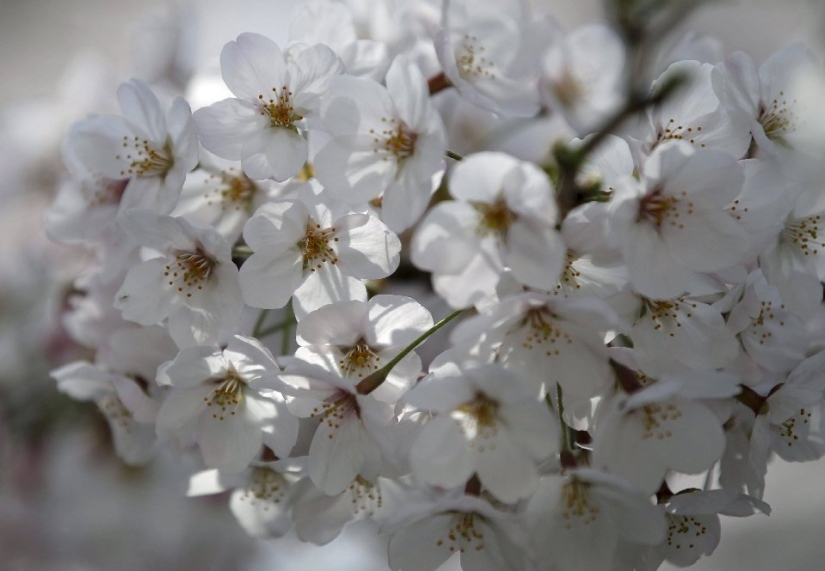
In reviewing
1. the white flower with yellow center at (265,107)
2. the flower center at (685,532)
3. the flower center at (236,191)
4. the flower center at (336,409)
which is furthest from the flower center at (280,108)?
the flower center at (685,532)

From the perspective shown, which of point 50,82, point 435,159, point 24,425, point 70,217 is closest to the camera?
point 435,159

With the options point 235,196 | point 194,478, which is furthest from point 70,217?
point 194,478

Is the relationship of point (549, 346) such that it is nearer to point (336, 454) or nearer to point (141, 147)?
point (336, 454)

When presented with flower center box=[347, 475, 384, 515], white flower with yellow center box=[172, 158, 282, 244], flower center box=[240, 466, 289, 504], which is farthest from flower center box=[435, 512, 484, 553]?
white flower with yellow center box=[172, 158, 282, 244]

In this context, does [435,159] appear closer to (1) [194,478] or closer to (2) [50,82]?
(1) [194,478]

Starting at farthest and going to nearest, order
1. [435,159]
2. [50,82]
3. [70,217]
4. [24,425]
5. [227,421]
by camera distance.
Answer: [50,82] → [24,425] → [70,217] → [227,421] → [435,159]

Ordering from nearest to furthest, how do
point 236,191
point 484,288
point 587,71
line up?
point 484,288 < point 236,191 < point 587,71

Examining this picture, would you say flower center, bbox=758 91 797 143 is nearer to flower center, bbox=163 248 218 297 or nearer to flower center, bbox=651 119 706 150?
flower center, bbox=651 119 706 150

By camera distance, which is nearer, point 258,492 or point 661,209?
point 661,209

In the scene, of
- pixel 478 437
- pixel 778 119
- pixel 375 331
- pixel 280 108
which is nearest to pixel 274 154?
pixel 280 108
